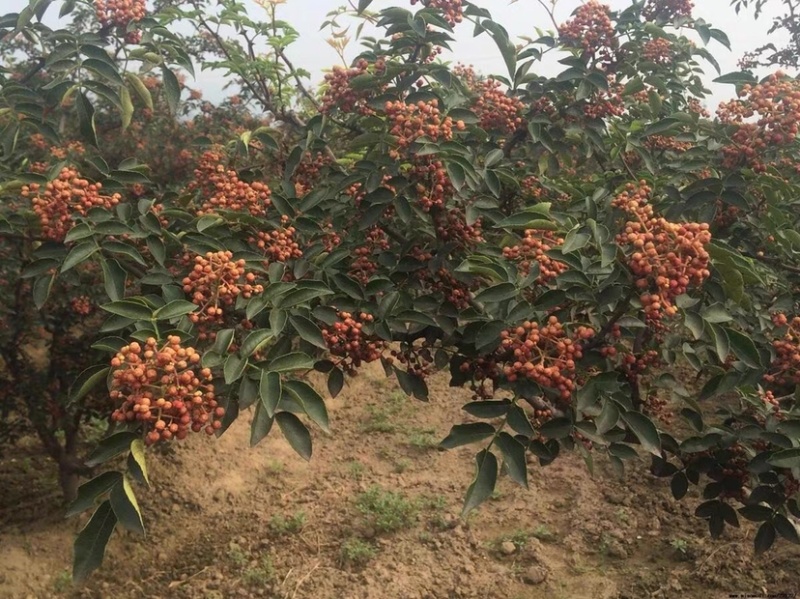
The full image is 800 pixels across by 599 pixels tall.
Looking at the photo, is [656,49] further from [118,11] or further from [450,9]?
[118,11]

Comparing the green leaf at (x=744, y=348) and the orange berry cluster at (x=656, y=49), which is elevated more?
the orange berry cluster at (x=656, y=49)

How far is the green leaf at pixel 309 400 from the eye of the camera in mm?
1615

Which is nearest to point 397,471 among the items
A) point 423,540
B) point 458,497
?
point 458,497

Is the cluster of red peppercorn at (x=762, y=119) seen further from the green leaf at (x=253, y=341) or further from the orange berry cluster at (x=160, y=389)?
the orange berry cluster at (x=160, y=389)

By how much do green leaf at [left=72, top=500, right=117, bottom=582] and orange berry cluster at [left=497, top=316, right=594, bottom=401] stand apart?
1086 mm

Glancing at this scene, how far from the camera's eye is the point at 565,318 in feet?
6.59

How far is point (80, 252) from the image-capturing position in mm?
1949

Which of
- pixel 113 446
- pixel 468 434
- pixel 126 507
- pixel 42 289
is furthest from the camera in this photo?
pixel 42 289

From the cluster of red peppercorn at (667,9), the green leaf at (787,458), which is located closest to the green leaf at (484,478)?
the green leaf at (787,458)

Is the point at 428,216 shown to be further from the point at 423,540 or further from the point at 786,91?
the point at 423,540

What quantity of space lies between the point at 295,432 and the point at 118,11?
6.11 ft

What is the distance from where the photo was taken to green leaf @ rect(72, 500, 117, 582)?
4.62ft

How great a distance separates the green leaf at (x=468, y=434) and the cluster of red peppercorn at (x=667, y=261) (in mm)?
579

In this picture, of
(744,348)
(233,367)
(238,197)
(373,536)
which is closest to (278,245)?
(238,197)
